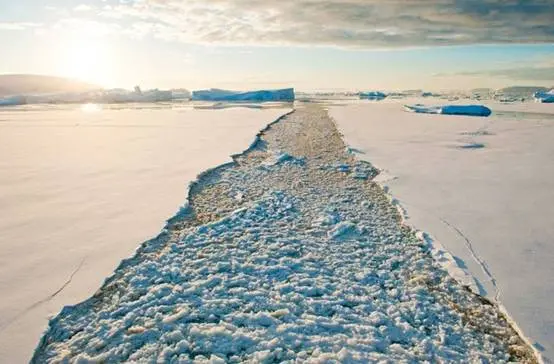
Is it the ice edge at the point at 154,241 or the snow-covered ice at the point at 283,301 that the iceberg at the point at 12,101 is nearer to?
the ice edge at the point at 154,241

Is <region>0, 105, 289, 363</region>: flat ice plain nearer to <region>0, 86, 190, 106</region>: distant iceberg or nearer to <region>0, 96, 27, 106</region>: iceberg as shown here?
<region>0, 96, 27, 106</region>: iceberg

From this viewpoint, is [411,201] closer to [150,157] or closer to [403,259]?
[403,259]

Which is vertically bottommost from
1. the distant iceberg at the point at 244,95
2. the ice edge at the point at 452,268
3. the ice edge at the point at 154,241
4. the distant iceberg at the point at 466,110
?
the ice edge at the point at 452,268

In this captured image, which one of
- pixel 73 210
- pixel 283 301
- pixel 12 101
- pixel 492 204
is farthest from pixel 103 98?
pixel 283 301

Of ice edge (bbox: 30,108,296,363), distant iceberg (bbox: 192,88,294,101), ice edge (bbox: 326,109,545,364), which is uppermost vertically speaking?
distant iceberg (bbox: 192,88,294,101)

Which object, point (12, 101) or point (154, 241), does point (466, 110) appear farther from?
point (12, 101)

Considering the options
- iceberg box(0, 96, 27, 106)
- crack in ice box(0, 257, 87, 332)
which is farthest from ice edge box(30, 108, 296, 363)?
iceberg box(0, 96, 27, 106)

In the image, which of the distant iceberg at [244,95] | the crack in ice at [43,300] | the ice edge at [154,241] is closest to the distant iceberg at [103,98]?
the distant iceberg at [244,95]
